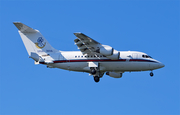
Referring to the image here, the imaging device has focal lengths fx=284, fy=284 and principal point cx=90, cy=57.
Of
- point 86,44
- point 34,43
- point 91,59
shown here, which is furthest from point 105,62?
point 34,43

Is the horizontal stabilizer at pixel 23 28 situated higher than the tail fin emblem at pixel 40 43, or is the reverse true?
the horizontal stabilizer at pixel 23 28

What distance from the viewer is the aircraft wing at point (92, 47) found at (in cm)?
2120

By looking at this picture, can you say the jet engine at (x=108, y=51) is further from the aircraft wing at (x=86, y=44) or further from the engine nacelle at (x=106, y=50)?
the aircraft wing at (x=86, y=44)

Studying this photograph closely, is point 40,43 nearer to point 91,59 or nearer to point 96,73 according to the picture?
point 91,59

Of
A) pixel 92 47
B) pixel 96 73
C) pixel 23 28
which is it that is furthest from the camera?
pixel 23 28

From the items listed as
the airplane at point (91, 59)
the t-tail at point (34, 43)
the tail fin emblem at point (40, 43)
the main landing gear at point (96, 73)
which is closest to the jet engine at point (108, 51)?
the airplane at point (91, 59)

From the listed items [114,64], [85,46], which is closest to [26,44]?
[85,46]

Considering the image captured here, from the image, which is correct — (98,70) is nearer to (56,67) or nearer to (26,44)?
(56,67)

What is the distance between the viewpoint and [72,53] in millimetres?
23109

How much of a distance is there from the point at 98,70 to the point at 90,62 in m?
0.90

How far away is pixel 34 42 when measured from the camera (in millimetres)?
23859

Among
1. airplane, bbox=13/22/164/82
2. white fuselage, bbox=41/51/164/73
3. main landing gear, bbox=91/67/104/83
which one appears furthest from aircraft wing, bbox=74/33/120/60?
main landing gear, bbox=91/67/104/83

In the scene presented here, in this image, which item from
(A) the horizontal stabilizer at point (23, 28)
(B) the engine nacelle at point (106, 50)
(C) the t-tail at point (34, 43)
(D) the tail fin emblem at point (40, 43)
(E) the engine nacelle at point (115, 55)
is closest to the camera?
(B) the engine nacelle at point (106, 50)

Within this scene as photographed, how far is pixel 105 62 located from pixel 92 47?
1.66 m
